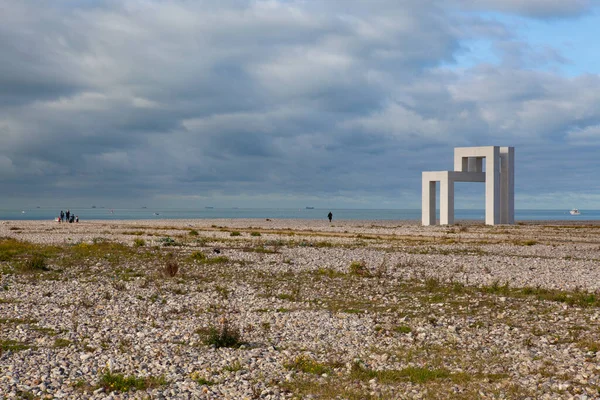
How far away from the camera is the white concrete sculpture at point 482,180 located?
67500mm

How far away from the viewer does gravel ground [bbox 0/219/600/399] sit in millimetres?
9461

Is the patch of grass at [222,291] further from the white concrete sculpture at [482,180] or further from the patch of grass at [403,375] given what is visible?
the white concrete sculpture at [482,180]

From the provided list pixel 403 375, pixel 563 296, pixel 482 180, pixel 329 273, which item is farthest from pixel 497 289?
pixel 482 180

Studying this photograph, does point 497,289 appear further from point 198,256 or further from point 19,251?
point 19,251

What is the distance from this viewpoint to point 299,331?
1319cm

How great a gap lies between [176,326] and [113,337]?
5.13 ft

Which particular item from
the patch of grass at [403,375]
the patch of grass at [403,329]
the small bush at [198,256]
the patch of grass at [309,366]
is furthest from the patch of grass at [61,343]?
the small bush at [198,256]

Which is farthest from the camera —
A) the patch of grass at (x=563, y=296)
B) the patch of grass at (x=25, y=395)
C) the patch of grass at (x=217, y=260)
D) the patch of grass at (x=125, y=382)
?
the patch of grass at (x=217, y=260)

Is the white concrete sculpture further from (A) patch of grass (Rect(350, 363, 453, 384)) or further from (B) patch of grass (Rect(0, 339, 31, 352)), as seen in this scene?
(B) patch of grass (Rect(0, 339, 31, 352))

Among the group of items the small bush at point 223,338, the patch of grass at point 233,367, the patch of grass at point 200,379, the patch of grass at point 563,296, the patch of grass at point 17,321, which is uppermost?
the patch of grass at point 563,296

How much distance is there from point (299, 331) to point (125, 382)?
462 centimetres

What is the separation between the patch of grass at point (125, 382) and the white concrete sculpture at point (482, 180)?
59.9 m

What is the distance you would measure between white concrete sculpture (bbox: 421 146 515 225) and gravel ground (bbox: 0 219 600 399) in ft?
142

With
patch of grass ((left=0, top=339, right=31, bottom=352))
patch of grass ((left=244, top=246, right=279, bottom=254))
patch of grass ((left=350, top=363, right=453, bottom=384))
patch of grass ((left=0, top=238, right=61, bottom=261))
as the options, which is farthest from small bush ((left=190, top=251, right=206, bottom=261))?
patch of grass ((left=350, top=363, right=453, bottom=384))
